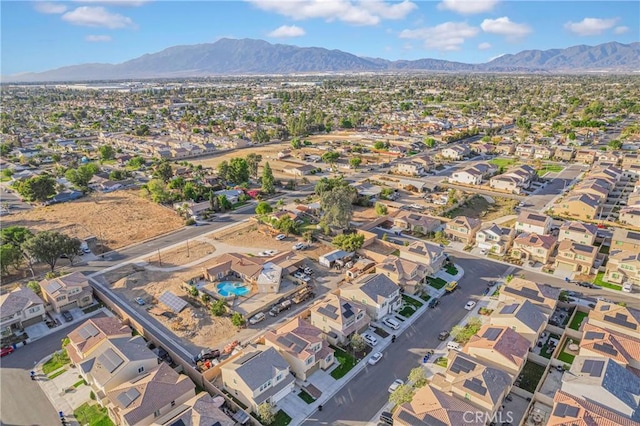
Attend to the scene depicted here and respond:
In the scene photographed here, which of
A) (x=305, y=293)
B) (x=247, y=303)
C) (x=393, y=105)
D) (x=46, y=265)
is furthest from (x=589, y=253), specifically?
(x=393, y=105)

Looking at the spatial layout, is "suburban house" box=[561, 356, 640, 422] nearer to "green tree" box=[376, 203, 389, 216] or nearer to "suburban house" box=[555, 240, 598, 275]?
"suburban house" box=[555, 240, 598, 275]

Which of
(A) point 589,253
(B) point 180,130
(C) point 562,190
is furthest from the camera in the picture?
(B) point 180,130

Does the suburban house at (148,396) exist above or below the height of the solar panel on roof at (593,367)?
below

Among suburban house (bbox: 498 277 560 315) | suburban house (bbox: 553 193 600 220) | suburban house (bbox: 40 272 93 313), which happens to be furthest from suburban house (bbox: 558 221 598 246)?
suburban house (bbox: 40 272 93 313)

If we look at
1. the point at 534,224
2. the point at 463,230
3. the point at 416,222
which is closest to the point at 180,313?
the point at 416,222

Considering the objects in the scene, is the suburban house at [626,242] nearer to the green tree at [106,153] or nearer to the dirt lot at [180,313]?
the dirt lot at [180,313]

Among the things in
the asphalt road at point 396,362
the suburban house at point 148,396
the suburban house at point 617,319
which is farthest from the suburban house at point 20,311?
the suburban house at point 617,319

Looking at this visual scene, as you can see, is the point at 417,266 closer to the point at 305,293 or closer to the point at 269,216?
the point at 305,293
